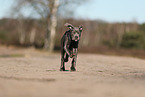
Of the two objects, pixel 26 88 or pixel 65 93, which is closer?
pixel 65 93

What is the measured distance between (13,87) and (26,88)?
27 centimetres

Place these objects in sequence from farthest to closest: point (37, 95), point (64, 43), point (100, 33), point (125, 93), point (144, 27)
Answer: point (100, 33) → point (144, 27) → point (64, 43) → point (125, 93) → point (37, 95)

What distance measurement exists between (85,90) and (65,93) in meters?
0.39

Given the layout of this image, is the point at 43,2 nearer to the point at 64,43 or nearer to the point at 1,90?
the point at 64,43

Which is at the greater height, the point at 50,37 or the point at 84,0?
the point at 84,0

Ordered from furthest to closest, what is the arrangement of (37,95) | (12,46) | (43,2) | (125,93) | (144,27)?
1. (144,27)
2. (12,46)
3. (43,2)
4. (125,93)
5. (37,95)

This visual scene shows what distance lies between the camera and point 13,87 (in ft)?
12.4

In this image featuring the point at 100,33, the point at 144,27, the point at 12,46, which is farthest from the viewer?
the point at 100,33

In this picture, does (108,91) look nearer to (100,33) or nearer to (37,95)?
(37,95)

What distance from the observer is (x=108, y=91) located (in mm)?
3666

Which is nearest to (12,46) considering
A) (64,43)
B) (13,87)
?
(64,43)

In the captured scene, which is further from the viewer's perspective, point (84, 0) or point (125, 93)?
point (84, 0)

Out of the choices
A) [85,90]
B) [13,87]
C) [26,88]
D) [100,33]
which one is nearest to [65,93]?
[85,90]

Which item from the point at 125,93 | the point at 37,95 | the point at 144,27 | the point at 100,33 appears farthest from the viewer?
the point at 100,33
